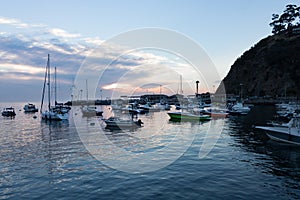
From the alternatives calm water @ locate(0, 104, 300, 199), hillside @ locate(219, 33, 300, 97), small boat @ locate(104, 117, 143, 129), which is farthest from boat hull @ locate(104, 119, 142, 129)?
hillside @ locate(219, 33, 300, 97)

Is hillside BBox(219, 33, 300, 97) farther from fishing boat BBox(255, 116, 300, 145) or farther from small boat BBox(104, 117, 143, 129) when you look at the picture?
Answer: fishing boat BBox(255, 116, 300, 145)

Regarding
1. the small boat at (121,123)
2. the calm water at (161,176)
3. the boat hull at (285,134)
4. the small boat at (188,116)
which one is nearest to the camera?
the calm water at (161,176)

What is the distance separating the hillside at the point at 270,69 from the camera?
101 metres

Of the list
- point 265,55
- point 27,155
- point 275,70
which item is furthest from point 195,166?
point 265,55

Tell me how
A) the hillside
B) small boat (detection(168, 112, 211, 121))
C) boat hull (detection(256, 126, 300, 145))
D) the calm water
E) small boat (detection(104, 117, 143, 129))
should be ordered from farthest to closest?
the hillside < small boat (detection(168, 112, 211, 121)) < small boat (detection(104, 117, 143, 129)) < boat hull (detection(256, 126, 300, 145)) < the calm water

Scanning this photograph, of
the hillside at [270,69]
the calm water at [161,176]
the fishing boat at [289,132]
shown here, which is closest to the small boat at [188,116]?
the fishing boat at [289,132]

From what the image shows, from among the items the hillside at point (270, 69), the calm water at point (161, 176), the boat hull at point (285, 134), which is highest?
the hillside at point (270, 69)

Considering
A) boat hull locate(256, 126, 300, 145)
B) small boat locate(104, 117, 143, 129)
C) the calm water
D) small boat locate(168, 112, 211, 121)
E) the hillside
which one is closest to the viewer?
the calm water

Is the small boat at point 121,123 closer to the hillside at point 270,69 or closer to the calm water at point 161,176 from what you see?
the calm water at point 161,176

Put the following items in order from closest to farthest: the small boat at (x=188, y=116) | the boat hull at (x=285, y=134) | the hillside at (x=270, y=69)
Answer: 1. the boat hull at (x=285, y=134)
2. the small boat at (x=188, y=116)
3. the hillside at (x=270, y=69)

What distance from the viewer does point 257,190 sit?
12266 mm

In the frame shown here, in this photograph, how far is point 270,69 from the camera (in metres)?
107

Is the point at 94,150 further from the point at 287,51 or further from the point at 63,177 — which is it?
the point at 287,51

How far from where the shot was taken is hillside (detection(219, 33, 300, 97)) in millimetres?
100625
